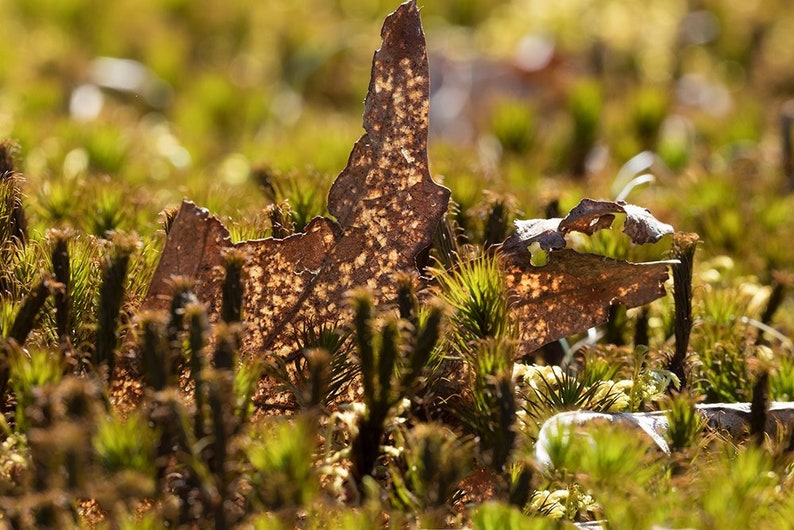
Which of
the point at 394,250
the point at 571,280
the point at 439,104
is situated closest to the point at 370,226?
the point at 394,250

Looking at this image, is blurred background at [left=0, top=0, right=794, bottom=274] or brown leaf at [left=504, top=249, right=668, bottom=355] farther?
blurred background at [left=0, top=0, right=794, bottom=274]

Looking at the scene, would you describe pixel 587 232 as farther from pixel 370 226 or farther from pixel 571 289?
pixel 370 226

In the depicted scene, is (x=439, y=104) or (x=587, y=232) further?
(x=439, y=104)

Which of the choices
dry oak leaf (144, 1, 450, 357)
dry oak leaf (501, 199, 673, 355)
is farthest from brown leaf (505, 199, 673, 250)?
dry oak leaf (144, 1, 450, 357)

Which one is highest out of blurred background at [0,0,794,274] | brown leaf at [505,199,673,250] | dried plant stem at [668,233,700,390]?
blurred background at [0,0,794,274]

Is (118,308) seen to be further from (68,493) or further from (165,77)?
(165,77)

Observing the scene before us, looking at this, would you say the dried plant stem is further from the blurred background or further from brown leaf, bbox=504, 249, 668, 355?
the blurred background
